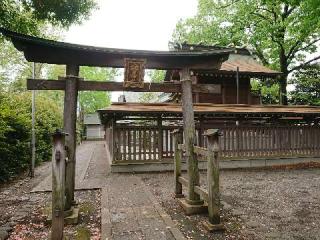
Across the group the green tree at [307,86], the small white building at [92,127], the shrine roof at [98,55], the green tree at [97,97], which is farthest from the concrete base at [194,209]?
the small white building at [92,127]

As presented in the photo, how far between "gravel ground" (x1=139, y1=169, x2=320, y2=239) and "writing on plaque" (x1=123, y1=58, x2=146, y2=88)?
10.8 ft

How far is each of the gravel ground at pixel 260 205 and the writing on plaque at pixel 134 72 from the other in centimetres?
329

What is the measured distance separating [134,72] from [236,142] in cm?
907

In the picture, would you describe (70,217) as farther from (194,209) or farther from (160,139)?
(160,139)

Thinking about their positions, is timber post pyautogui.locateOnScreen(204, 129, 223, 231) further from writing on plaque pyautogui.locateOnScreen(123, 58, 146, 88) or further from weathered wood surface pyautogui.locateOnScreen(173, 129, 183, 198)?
weathered wood surface pyautogui.locateOnScreen(173, 129, 183, 198)

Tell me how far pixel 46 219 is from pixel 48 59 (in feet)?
11.9

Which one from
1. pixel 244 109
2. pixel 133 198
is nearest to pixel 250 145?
pixel 244 109

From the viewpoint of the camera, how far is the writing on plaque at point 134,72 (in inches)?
283

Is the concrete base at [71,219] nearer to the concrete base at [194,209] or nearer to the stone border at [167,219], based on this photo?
the stone border at [167,219]

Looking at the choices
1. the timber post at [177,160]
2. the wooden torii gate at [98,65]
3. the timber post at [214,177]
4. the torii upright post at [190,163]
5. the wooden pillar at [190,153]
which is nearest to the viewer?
the timber post at [214,177]

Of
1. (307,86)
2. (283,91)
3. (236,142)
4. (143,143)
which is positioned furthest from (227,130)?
(307,86)

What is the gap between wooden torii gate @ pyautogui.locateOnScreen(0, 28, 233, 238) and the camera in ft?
21.8

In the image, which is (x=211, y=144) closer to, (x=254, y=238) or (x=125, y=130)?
(x=254, y=238)

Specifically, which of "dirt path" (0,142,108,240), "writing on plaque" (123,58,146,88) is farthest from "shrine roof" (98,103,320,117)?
"writing on plaque" (123,58,146,88)
